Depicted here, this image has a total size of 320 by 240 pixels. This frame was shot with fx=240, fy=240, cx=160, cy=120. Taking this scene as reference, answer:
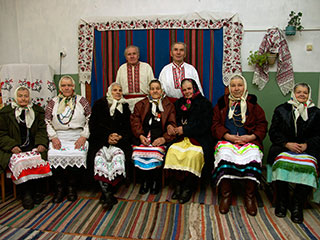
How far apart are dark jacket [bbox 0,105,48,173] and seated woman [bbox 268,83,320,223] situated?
8.01ft

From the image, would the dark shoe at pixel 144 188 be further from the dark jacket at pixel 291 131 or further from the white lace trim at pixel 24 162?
the dark jacket at pixel 291 131

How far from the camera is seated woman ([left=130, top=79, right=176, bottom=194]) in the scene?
2656mm

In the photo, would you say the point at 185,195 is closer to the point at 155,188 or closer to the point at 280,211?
the point at 155,188

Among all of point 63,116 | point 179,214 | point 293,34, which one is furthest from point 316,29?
point 63,116

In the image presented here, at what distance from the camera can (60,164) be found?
258 cm

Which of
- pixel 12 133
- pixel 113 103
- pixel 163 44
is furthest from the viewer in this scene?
pixel 163 44

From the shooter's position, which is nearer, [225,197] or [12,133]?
[225,197]

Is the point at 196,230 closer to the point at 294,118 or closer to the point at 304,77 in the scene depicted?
the point at 294,118

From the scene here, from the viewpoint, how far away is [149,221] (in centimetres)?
221

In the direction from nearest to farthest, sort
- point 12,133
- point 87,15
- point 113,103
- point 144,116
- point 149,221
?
point 149,221 < point 12,133 < point 113,103 < point 144,116 < point 87,15

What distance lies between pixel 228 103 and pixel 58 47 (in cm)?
285

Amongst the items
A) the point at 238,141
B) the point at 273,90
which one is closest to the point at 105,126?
the point at 238,141

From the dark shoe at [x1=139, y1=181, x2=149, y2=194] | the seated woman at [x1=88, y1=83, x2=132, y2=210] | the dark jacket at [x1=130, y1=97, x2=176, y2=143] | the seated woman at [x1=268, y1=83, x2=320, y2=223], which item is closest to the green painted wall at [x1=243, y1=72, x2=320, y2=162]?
the seated woman at [x1=268, y1=83, x2=320, y2=223]

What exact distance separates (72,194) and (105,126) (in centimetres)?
82
